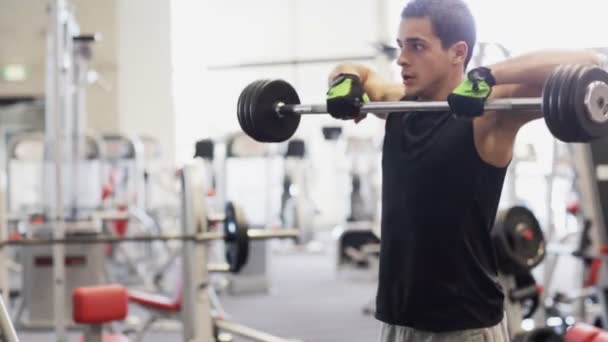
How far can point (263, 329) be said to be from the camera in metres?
5.57

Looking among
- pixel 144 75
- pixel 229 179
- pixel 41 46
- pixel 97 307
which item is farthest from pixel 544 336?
pixel 229 179

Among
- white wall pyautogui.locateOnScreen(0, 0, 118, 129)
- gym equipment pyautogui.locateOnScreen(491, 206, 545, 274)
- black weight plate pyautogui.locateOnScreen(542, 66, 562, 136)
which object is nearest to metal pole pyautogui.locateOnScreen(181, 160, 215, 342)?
gym equipment pyautogui.locateOnScreen(491, 206, 545, 274)

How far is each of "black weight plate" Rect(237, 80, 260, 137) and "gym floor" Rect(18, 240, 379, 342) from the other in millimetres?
3272

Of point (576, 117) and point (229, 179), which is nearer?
point (576, 117)

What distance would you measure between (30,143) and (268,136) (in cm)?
569

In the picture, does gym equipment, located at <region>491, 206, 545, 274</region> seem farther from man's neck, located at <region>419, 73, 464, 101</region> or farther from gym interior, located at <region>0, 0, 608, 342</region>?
man's neck, located at <region>419, 73, 464, 101</region>

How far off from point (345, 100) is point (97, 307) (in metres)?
1.87

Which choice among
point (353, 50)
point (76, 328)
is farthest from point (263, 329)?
point (353, 50)

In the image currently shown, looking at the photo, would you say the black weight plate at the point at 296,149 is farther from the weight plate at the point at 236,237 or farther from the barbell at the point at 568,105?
the barbell at the point at 568,105

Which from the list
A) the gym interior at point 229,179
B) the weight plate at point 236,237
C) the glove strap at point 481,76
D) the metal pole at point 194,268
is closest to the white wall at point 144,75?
the gym interior at point 229,179

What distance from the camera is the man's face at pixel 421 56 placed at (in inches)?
68.1

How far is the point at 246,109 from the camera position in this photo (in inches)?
75.5

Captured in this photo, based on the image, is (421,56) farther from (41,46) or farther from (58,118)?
(41,46)

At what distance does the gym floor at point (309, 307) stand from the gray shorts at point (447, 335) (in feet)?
10.9
